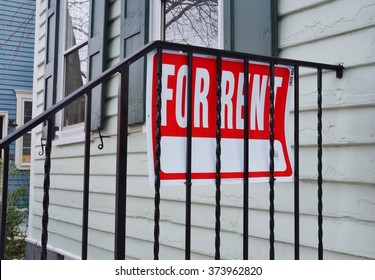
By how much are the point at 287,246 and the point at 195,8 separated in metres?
1.80

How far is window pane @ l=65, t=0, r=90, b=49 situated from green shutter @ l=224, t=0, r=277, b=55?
2.49 metres

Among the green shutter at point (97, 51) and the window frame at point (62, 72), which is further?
the window frame at point (62, 72)

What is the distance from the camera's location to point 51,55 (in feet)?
17.1

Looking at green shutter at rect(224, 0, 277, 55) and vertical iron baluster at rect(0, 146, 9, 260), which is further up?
green shutter at rect(224, 0, 277, 55)

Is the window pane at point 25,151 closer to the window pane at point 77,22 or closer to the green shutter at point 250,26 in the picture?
the window pane at point 77,22

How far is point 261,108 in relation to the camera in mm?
1851

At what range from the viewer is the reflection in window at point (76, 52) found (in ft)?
15.6

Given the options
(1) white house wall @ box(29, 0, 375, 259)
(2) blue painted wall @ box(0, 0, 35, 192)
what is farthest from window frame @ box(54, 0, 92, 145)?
(2) blue painted wall @ box(0, 0, 35, 192)

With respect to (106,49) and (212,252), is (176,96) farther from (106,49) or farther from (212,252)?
(106,49)

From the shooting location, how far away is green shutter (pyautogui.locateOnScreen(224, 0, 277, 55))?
2.45 meters

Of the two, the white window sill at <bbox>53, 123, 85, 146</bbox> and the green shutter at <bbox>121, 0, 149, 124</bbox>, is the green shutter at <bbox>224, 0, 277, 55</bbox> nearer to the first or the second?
the green shutter at <bbox>121, 0, 149, 124</bbox>

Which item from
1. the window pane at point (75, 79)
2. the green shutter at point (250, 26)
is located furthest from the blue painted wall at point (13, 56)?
the green shutter at point (250, 26)

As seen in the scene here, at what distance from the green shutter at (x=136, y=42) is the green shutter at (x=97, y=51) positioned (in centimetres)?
41
